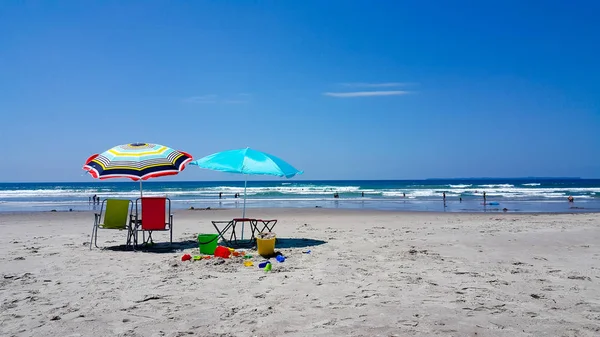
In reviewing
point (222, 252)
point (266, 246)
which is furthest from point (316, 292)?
point (222, 252)

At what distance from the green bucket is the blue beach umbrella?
105cm

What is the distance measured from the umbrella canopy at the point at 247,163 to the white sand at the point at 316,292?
5.19ft

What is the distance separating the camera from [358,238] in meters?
9.68

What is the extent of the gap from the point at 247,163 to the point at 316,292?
3.91 m

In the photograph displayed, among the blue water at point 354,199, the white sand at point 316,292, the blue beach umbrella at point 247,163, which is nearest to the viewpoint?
the white sand at point 316,292

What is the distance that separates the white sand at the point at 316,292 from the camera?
3709 mm

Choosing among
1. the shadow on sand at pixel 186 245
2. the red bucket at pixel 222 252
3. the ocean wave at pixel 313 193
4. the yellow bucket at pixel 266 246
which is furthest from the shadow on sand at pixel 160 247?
the ocean wave at pixel 313 193

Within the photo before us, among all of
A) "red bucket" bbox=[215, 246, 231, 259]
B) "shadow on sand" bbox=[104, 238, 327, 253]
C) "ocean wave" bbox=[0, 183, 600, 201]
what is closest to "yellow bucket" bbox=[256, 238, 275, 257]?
"red bucket" bbox=[215, 246, 231, 259]

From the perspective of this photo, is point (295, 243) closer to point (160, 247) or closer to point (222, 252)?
point (222, 252)

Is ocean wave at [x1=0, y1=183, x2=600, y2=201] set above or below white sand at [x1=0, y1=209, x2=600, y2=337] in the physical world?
above

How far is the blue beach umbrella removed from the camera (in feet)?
26.5

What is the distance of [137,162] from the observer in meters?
7.89

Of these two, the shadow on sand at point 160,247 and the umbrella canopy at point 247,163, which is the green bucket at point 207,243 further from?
the umbrella canopy at point 247,163

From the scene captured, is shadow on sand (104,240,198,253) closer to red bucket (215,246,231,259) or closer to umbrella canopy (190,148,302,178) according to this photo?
red bucket (215,246,231,259)
